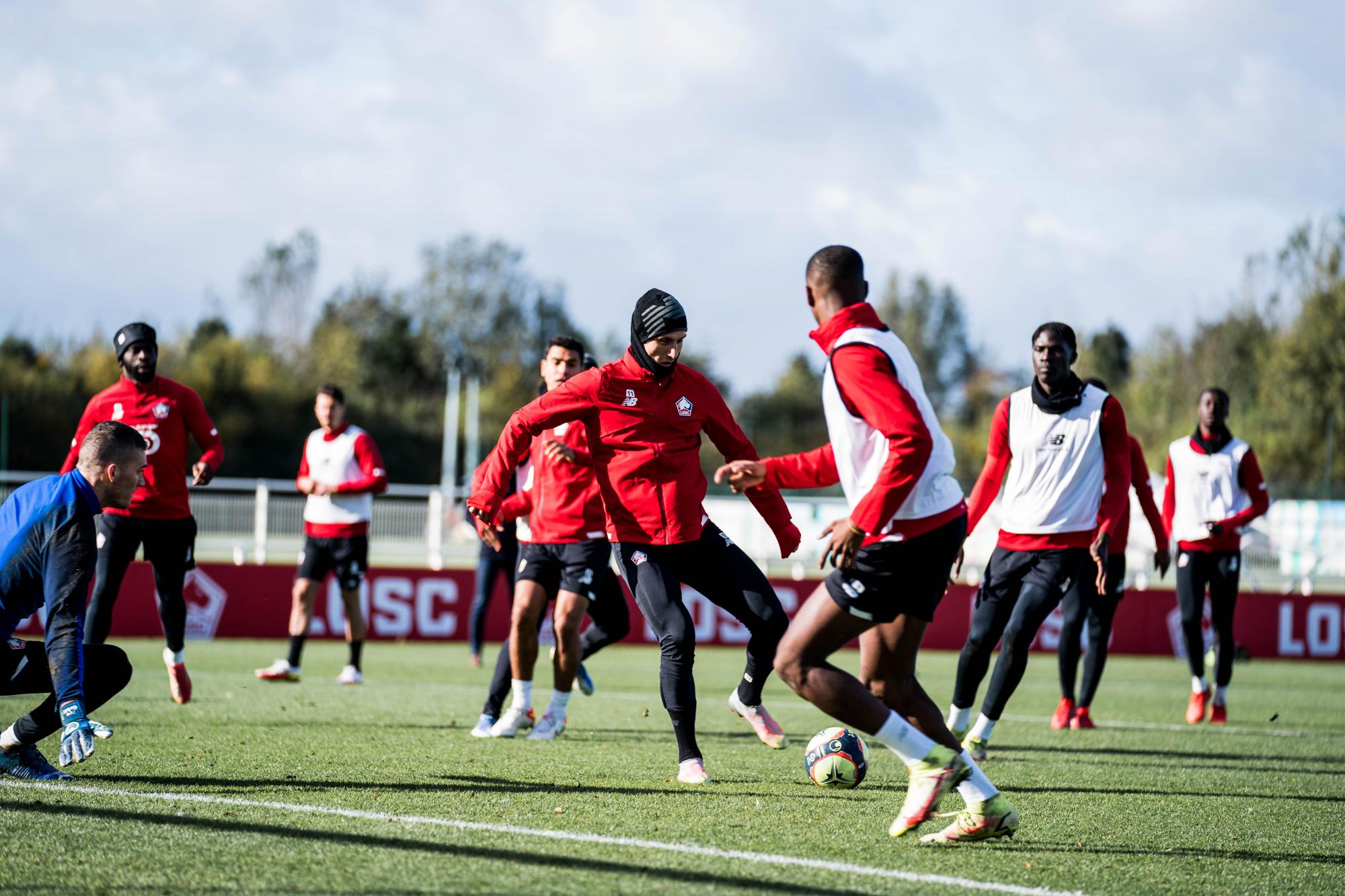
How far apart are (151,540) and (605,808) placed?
479cm

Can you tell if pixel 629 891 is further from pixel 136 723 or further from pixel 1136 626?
pixel 1136 626

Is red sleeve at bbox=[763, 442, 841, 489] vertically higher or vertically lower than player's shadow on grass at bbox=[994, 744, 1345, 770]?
higher

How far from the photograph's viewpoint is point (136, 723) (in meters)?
8.24

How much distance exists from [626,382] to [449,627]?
12.1 meters

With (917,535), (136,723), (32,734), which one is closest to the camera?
(917,535)

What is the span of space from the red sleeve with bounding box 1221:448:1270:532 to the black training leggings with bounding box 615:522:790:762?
570 centimetres

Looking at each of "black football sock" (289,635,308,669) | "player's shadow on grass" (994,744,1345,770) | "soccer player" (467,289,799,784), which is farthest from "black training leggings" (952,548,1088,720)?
"black football sock" (289,635,308,669)

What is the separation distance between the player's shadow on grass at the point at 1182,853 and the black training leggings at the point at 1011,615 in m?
2.25

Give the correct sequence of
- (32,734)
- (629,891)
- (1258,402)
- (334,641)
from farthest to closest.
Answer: (1258,402)
(334,641)
(32,734)
(629,891)

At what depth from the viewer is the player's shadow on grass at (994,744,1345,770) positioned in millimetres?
8242

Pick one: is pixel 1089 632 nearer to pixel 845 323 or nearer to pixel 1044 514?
pixel 1044 514

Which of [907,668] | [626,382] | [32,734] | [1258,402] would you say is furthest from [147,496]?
[1258,402]

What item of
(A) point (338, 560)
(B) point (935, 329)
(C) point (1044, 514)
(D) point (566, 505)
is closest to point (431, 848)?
(D) point (566, 505)

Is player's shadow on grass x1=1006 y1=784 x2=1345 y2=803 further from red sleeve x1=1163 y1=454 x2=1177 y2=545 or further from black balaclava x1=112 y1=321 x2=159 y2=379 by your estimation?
black balaclava x1=112 y1=321 x2=159 y2=379
